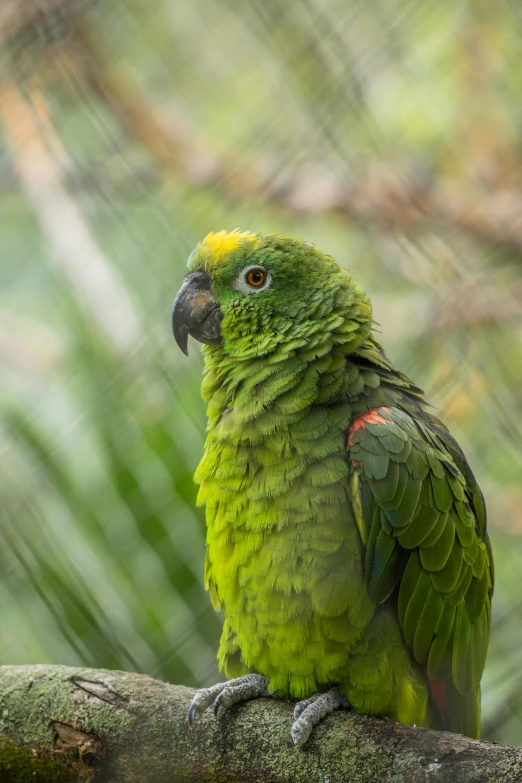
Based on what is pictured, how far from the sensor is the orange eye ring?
73.1 inches

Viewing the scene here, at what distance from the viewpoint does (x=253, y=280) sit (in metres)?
1.86

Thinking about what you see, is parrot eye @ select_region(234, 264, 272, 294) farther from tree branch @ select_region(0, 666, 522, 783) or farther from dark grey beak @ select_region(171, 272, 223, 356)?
tree branch @ select_region(0, 666, 522, 783)

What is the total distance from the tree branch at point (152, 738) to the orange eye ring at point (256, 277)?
0.92 metres

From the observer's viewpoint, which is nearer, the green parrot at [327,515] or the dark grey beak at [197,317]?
the green parrot at [327,515]

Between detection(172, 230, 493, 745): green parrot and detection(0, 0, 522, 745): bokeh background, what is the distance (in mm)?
148

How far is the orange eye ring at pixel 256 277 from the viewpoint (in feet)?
6.09

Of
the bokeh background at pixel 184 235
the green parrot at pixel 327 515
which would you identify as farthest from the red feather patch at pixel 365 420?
the bokeh background at pixel 184 235

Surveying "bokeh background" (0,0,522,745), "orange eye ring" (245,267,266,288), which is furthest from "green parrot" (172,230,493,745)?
"bokeh background" (0,0,522,745)

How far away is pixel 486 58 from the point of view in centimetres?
356

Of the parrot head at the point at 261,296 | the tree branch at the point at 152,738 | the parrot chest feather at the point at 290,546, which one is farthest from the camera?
the parrot head at the point at 261,296

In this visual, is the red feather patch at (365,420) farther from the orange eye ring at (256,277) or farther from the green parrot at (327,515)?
the orange eye ring at (256,277)

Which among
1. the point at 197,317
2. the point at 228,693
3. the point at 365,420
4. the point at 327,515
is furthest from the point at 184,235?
the point at 228,693

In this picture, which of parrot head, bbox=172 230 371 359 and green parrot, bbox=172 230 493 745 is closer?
green parrot, bbox=172 230 493 745

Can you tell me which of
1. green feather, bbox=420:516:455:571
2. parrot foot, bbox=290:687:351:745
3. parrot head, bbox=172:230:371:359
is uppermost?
parrot head, bbox=172:230:371:359
